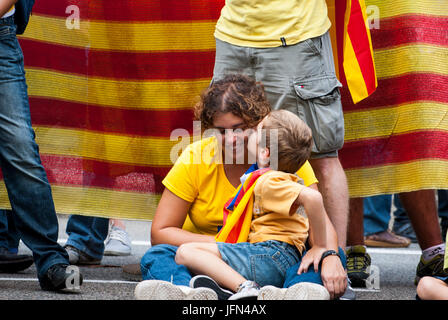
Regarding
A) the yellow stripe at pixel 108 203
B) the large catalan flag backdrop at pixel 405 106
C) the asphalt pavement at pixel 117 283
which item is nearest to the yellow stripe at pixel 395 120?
the large catalan flag backdrop at pixel 405 106

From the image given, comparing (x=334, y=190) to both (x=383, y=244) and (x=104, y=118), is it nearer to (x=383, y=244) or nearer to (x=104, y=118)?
(x=104, y=118)

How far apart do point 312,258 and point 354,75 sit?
45.2 inches

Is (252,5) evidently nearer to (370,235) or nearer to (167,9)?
(167,9)

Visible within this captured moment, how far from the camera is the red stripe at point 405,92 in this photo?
13.7ft

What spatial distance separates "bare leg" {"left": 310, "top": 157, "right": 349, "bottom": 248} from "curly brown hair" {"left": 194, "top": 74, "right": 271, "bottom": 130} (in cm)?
57

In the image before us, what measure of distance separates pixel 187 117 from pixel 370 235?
236cm

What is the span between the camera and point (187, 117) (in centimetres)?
442

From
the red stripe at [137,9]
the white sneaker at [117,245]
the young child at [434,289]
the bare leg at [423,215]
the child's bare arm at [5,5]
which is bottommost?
the white sneaker at [117,245]

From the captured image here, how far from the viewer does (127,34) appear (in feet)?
14.5

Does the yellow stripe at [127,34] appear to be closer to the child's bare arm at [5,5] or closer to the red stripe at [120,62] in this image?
the red stripe at [120,62]

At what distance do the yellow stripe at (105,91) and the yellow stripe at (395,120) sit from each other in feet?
2.89

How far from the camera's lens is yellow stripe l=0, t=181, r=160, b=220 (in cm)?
443

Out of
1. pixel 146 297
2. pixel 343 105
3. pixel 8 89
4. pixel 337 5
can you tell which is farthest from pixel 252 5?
pixel 146 297

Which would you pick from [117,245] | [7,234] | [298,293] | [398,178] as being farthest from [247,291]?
[117,245]
